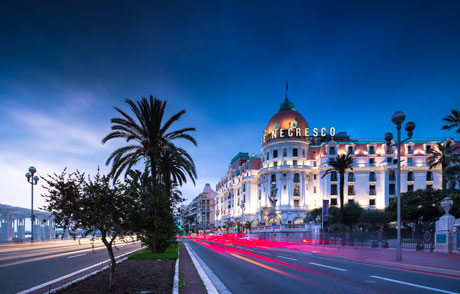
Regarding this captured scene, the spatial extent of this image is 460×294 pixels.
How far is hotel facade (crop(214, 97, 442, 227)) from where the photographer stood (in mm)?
74125

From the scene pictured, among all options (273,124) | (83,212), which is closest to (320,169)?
(273,124)

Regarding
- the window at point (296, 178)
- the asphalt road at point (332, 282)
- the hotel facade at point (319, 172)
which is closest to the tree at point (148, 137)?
the asphalt road at point (332, 282)

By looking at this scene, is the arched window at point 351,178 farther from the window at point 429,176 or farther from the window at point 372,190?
the window at point 429,176

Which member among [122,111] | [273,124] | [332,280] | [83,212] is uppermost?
[273,124]

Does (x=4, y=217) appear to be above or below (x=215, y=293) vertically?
below

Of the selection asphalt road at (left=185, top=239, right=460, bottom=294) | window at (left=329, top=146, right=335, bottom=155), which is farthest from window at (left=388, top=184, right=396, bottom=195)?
asphalt road at (left=185, top=239, right=460, bottom=294)

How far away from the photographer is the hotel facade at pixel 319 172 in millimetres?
74125

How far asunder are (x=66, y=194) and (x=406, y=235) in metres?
47.8

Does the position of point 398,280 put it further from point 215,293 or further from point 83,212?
point 83,212

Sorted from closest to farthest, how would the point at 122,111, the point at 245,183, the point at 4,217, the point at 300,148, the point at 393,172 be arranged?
1. the point at 122,111
2. the point at 4,217
3. the point at 393,172
4. the point at 300,148
5. the point at 245,183

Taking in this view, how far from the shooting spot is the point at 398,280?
37.0ft

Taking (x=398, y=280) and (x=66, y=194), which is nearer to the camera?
(x=66, y=194)

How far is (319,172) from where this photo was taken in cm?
7906

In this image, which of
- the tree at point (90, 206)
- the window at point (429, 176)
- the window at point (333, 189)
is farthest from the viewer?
the window at point (333, 189)
